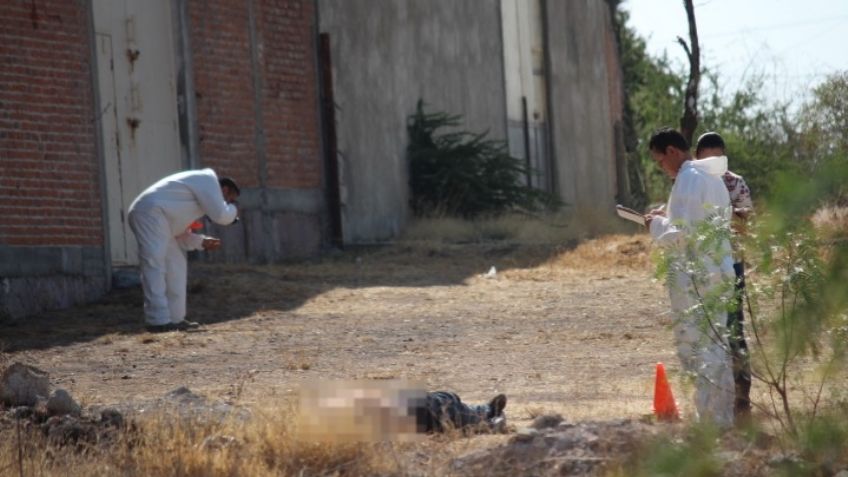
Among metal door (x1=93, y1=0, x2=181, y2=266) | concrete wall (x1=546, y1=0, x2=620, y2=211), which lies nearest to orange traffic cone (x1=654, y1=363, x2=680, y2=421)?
metal door (x1=93, y1=0, x2=181, y2=266)

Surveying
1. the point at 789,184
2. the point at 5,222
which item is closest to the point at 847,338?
the point at 789,184

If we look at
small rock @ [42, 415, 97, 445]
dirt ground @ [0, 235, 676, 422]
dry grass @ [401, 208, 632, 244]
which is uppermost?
dry grass @ [401, 208, 632, 244]

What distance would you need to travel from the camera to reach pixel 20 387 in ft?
30.1

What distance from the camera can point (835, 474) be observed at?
6.93m

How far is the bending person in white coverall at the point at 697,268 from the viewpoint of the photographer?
307 inches

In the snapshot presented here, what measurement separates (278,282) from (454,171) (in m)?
5.46

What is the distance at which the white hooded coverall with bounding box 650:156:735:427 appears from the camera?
7812 millimetres

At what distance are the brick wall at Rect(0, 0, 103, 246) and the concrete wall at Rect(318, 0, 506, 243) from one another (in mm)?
4832

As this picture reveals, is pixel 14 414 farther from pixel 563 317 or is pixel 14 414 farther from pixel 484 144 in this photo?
pixel 484 144

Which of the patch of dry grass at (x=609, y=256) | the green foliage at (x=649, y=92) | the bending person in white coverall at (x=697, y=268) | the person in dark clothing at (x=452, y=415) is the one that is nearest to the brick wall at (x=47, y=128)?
the patch of dry grass at (x=609, y=256)

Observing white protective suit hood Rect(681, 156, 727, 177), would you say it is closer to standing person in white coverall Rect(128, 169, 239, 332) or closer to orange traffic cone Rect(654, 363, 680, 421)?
orange traffic cone Rect(654, 363, 680, 421)

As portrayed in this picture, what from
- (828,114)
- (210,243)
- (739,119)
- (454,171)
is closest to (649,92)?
(739,119)

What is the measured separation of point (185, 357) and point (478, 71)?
39.2ft

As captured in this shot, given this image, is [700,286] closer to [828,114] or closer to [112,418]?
[112,418]
